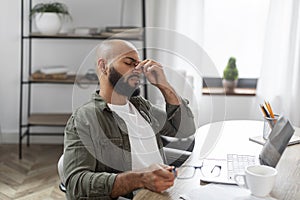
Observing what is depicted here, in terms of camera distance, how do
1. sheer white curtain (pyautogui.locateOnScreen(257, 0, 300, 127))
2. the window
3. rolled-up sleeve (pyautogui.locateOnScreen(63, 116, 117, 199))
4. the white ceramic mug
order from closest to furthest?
the white ceramic mug → rolled-up sleeve (pyautogui.locateOnScreen(63, 116, 117, 199)) → sheer white curtain (pyautogui.locateOnScreen(257, 0, 300, 127)) → the window

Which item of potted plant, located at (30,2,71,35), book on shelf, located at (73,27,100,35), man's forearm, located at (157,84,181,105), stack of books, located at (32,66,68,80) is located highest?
potted plant, located at (30,2,71,35)

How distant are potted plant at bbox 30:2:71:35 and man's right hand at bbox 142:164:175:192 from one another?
89.1 inches

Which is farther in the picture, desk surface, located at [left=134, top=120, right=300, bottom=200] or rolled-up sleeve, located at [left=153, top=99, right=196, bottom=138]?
rolled-up sleeve, located at [left=153, top=99, right=196, bottom=138]

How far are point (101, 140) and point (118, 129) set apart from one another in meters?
0.09

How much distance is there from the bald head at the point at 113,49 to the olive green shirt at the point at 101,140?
0.48 ft

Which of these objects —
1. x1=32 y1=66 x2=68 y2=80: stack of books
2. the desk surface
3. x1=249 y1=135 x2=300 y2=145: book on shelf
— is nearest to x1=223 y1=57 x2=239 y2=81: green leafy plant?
x1=32 y1=66 x2=68 y2=80: stack of books

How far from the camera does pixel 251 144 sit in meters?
1.83

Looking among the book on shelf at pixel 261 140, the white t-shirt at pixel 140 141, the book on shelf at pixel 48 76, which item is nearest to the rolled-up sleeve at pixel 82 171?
the white t-shirt at pixel 140 141

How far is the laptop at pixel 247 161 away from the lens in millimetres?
1444

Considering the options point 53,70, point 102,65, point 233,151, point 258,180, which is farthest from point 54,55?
point 258,180

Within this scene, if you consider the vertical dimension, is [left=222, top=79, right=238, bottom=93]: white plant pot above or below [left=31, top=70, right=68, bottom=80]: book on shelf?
below

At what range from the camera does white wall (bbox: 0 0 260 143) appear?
356 cm

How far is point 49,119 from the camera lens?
3.54 m

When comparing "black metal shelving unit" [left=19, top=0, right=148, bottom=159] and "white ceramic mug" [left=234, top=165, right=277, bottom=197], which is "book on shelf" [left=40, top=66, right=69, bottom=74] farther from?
"white ceramic mug" [left=234, top=165, right=277, bottom=197]
